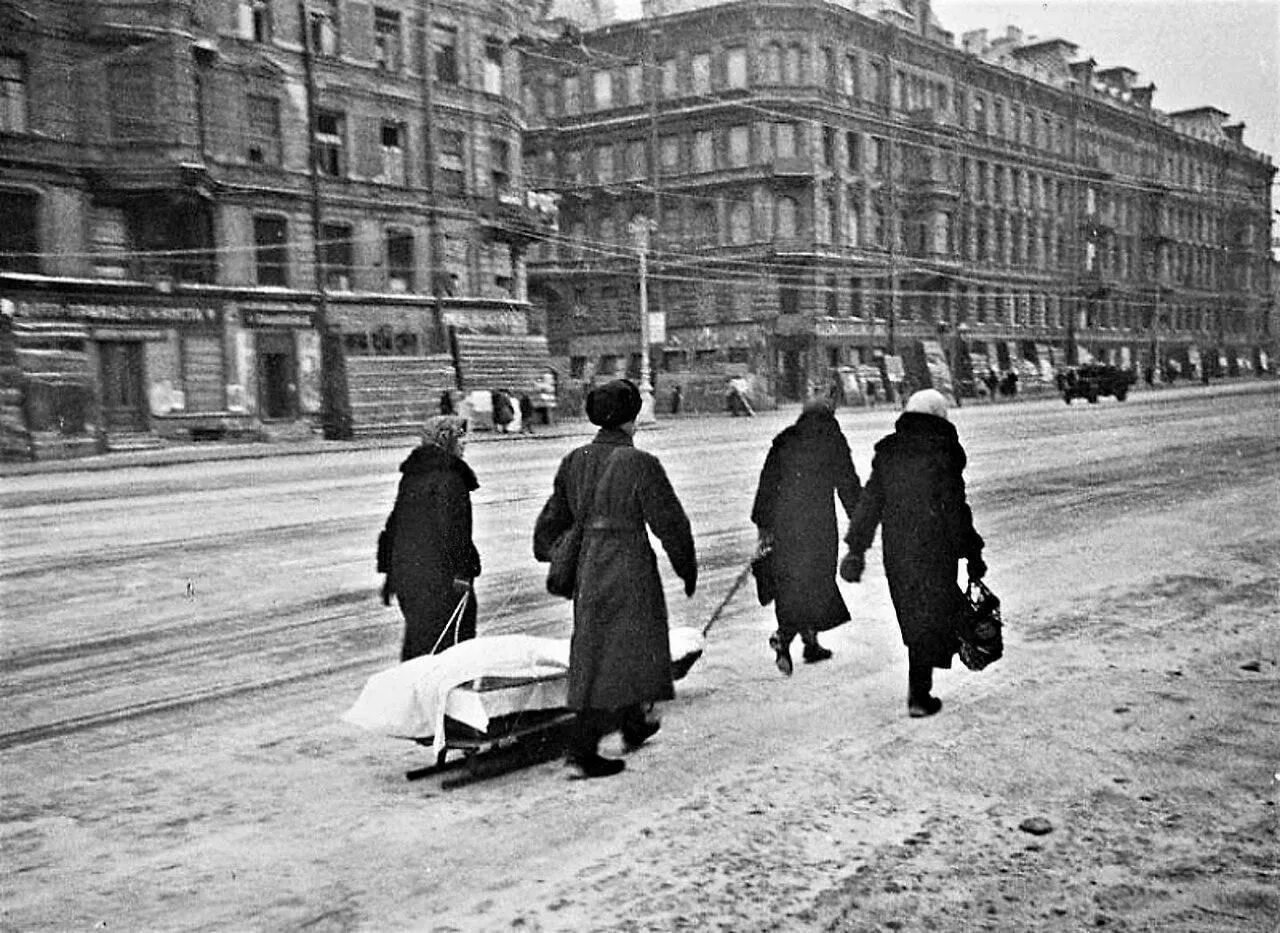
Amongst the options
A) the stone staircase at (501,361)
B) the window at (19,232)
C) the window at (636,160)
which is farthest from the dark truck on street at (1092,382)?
the window at (19,232)

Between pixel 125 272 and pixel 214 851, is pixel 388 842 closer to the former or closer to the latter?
pixel 214 851

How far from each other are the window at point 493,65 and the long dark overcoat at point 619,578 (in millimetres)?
36994

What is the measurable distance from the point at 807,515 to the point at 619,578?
6.93ft

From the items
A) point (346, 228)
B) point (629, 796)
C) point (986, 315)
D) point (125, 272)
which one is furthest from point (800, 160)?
point (629, 796)

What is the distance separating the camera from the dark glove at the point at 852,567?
6109 millimetres

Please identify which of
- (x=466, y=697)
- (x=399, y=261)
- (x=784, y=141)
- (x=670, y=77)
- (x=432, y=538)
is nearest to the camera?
(x=466, y=697)

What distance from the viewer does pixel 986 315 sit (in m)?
36.8

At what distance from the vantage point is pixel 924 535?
19.4ft

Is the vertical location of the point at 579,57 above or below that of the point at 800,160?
above

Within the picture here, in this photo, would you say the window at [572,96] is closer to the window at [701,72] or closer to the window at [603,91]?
the window at [603,91]

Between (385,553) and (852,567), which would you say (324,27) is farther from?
(852,567)

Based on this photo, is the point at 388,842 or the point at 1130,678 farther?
the point at 1130,678

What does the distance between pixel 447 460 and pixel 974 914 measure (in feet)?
10.5

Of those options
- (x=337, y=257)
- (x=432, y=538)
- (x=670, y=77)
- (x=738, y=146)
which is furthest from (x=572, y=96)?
(x=432, y=538)
